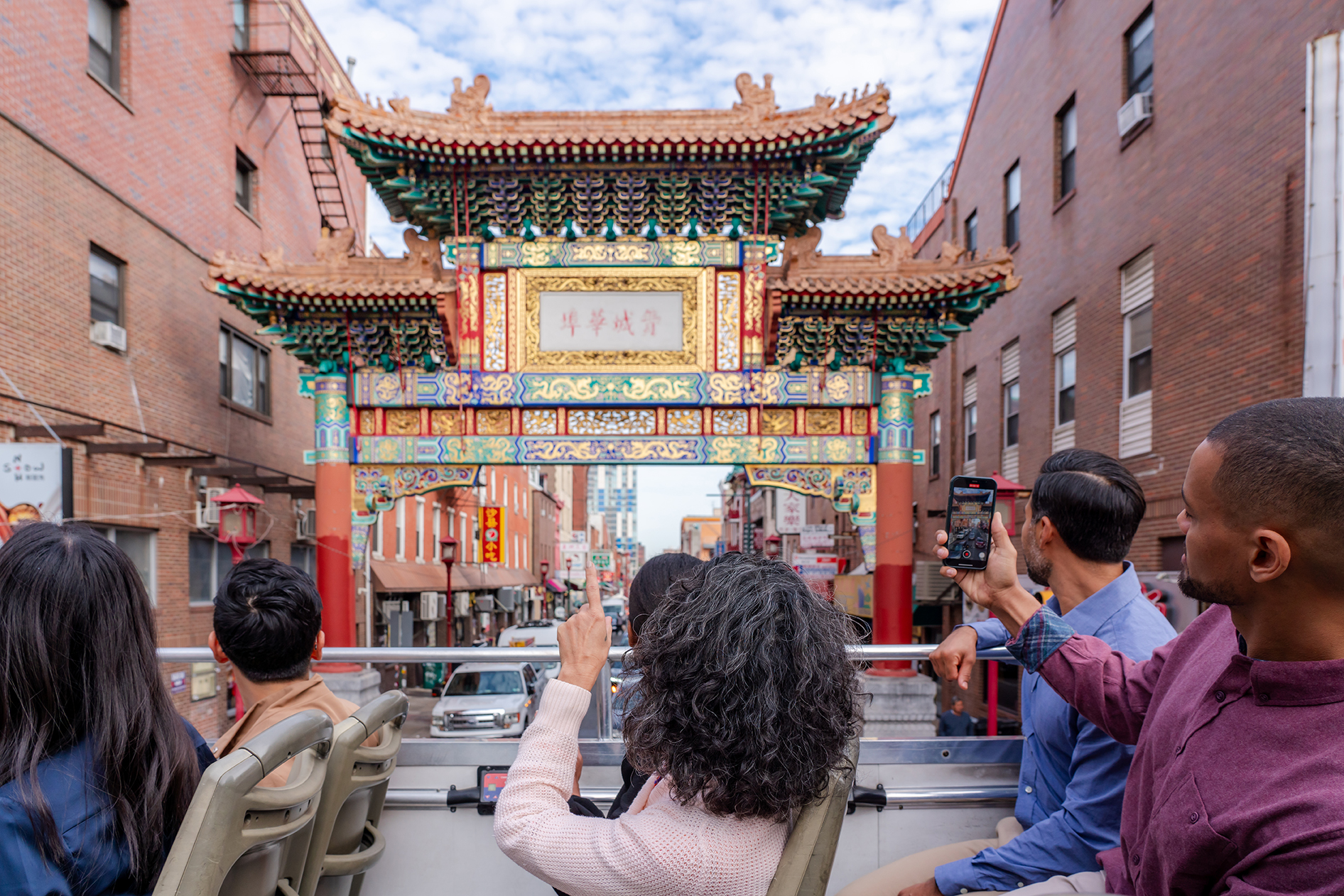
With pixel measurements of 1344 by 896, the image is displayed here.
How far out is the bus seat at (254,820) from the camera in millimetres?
1639

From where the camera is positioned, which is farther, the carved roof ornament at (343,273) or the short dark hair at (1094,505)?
the carved roof ornament at (343,273)

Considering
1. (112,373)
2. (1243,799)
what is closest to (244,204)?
(112,373)

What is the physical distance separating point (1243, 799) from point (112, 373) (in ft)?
42.7

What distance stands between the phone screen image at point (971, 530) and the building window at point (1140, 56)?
433 inches

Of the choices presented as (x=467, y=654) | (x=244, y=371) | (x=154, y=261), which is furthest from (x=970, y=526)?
(x=244, y=371)

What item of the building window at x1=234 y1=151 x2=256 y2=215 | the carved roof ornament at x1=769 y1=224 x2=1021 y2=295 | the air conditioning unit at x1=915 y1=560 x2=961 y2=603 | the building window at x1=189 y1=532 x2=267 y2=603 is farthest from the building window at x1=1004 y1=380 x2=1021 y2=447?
the building window at x1=234 y1=151 x2=256 y2=215

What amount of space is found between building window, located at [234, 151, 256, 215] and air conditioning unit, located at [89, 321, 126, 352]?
16.4 ft

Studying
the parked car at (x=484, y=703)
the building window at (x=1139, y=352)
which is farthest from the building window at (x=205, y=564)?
the building window at (x=1139, y=352)

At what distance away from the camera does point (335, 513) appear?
10.9 m

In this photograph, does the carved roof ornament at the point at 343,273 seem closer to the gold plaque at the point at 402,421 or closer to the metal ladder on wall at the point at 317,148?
the gold plaque at the point at 402,421

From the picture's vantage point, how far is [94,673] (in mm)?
1794

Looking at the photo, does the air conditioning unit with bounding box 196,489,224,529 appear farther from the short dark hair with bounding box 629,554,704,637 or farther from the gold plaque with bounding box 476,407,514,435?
the short dark hair with bounding box 629,554,704,637

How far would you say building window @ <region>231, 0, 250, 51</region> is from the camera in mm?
14845

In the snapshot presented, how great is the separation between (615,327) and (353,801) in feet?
29.2
